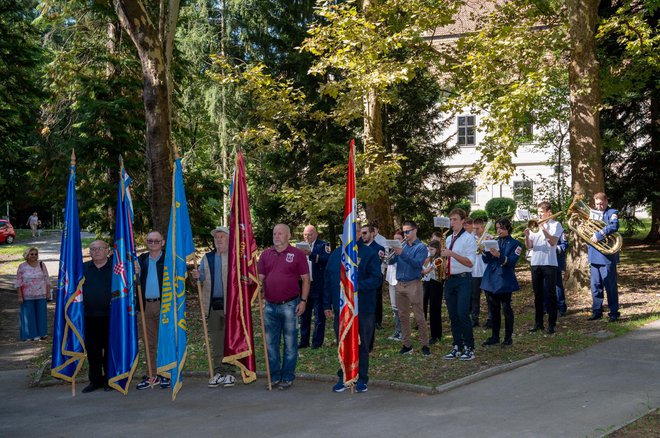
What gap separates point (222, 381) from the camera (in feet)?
31.2

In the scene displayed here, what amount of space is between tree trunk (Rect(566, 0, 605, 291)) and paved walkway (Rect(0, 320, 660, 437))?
258 inches

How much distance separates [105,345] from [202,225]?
33.6 ft

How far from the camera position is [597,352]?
10320 millimetres

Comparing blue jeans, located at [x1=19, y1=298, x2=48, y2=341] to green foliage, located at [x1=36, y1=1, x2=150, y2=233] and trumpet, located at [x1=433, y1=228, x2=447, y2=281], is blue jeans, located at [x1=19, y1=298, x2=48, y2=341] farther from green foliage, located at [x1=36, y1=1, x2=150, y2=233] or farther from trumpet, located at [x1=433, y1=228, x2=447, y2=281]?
trumpet, located at [x1=433, y1=228, x2=447, y2=281]

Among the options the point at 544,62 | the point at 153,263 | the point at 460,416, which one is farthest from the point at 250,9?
the point at 460,416

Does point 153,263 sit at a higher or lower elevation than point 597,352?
higher

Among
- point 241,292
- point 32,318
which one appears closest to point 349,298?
point 241,292

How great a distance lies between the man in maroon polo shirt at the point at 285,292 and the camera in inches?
361

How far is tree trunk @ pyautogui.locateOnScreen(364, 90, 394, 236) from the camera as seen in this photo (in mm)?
18500

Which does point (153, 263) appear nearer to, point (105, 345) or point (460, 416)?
point (105, 345)

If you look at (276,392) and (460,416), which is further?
(276,392)

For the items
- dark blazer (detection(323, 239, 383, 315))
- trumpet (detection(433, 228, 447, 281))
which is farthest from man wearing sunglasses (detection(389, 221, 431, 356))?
dark blazer (detection(323, 239, 383, 315))

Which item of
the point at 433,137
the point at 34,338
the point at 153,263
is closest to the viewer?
the point at 153,263

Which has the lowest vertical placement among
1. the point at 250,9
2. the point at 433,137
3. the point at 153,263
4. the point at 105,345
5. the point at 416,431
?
the point at 416,431
